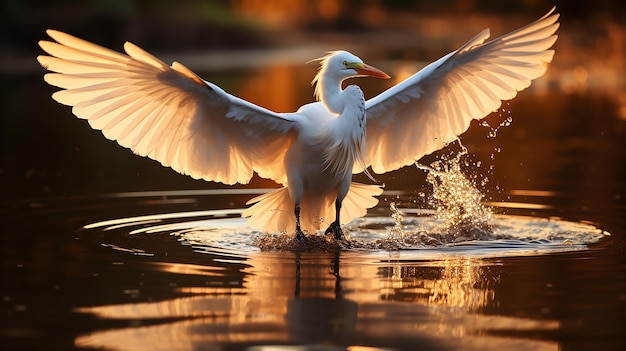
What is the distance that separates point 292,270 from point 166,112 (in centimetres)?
154

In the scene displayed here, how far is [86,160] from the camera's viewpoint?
43.6ft

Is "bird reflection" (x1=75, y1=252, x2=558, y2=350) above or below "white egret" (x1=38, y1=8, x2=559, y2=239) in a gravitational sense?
below

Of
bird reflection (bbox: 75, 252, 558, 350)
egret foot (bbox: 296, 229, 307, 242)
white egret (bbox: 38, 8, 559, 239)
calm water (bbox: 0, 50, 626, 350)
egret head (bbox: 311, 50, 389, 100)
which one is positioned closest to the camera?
bird reflection (bbox: 75, 252, 558, 350)

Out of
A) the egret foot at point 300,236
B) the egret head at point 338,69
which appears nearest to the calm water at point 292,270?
the egret foot at point 300,236

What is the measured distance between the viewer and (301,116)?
27.7 ft

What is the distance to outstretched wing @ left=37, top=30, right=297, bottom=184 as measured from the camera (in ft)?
24.6

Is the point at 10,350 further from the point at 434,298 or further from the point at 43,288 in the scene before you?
the point at 434,298

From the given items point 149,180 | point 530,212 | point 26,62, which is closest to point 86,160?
point 149,180

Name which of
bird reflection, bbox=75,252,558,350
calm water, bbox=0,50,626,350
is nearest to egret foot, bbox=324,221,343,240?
calm water, bbox=0,50,626,350

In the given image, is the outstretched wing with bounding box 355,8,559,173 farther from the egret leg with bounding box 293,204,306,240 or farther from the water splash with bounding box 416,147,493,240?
the egret leg with bounding box 293,204,306,240

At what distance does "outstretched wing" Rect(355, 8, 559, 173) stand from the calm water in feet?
2.10

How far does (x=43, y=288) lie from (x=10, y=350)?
138cm

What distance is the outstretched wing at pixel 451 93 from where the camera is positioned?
28.5ft

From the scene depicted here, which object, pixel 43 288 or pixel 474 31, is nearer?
pixel 43 288
